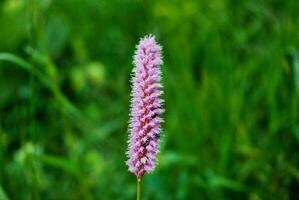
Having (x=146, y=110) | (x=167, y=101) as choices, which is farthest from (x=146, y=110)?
(x=167, y=101)

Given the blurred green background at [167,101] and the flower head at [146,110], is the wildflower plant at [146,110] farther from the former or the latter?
the blurred green background at [167,101]

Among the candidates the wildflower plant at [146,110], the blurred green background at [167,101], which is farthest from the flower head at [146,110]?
the blurred green background at [167,101]

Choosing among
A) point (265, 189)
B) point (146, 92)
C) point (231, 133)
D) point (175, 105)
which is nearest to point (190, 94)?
point (175, 105)

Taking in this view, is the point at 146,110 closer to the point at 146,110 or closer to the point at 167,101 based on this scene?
the point at 146,110

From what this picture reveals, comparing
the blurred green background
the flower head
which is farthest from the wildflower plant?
the blurred green background

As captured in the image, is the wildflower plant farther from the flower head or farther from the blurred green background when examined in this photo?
the blurred green background

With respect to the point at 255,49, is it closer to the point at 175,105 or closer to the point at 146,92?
the point at 175,105
